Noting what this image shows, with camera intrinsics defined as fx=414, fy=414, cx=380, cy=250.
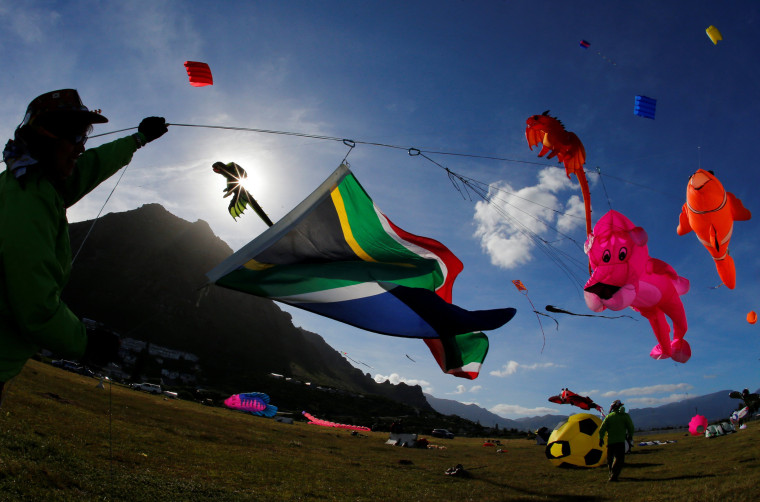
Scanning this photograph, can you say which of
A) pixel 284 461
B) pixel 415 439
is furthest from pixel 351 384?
pixel 284 461

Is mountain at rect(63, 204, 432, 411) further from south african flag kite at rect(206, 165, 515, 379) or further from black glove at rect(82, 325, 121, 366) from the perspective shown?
black glove at rect(82, 325, 121, 366)

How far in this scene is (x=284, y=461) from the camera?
11.3 metres

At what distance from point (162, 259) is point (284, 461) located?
156310mm

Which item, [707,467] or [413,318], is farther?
[707,467]

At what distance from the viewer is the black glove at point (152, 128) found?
141 inches

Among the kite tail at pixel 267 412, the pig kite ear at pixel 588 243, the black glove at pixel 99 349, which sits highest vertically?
the pig kite ear at pixel 588 243

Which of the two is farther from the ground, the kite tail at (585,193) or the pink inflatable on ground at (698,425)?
the kite tail at (585,193)

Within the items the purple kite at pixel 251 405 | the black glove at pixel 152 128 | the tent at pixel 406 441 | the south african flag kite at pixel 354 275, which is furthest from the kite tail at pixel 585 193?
the purple kite at pixel 251 405

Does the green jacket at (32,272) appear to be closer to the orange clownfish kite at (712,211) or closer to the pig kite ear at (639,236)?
the pig kite ear at (639,236)

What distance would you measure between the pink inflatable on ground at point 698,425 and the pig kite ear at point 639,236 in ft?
84.6

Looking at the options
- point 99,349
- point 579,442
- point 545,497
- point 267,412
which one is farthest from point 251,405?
point 99,349

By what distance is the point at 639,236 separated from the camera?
407 inches

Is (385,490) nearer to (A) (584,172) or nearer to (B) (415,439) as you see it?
(A) (584,172)

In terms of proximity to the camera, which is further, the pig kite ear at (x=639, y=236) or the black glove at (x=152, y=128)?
the pig kite ear at (x=639, y=236)
